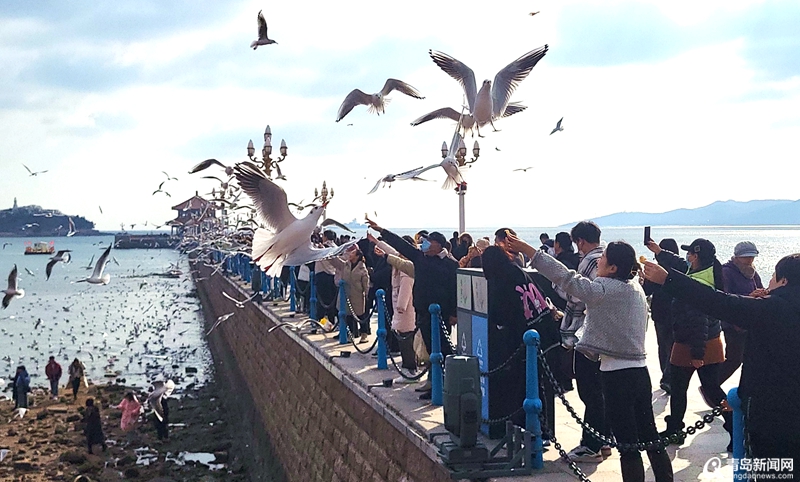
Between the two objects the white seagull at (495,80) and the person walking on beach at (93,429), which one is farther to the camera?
the person walking on beach at (93,429)

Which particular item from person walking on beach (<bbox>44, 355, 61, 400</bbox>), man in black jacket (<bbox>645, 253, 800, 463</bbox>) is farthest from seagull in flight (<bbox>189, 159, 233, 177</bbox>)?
person walking on beach (<bbox>44, 355, 61, 400</bbox>)

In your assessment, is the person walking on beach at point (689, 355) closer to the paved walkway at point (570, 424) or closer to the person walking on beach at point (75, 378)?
the paved walkway at point (570, 424)

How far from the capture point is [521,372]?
5586 mm

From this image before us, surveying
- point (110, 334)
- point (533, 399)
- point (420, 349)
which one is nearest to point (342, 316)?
point (420, 349)

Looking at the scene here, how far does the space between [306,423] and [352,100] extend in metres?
4.85

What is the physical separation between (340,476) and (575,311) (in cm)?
405

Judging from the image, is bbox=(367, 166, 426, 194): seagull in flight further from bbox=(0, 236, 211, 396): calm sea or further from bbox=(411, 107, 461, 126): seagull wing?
bbox=(0, 236, 211, 396): calm sea

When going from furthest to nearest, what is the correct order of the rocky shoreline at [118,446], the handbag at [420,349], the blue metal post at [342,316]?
the rocky shoreline at [118,446] < the blue metal post at [342,316] < the handbag at [420,349]

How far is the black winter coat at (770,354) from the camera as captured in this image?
11.1 feet

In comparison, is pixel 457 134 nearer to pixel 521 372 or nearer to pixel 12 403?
pixel 521 372

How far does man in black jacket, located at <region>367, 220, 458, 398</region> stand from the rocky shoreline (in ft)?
25.9

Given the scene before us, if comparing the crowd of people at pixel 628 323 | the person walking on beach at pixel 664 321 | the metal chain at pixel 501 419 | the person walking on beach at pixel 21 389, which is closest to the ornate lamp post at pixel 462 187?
the crowd of people at pixel 628 323

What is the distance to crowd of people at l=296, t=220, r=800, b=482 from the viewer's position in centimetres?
346

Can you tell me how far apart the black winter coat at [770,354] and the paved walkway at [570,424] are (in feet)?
5.17
